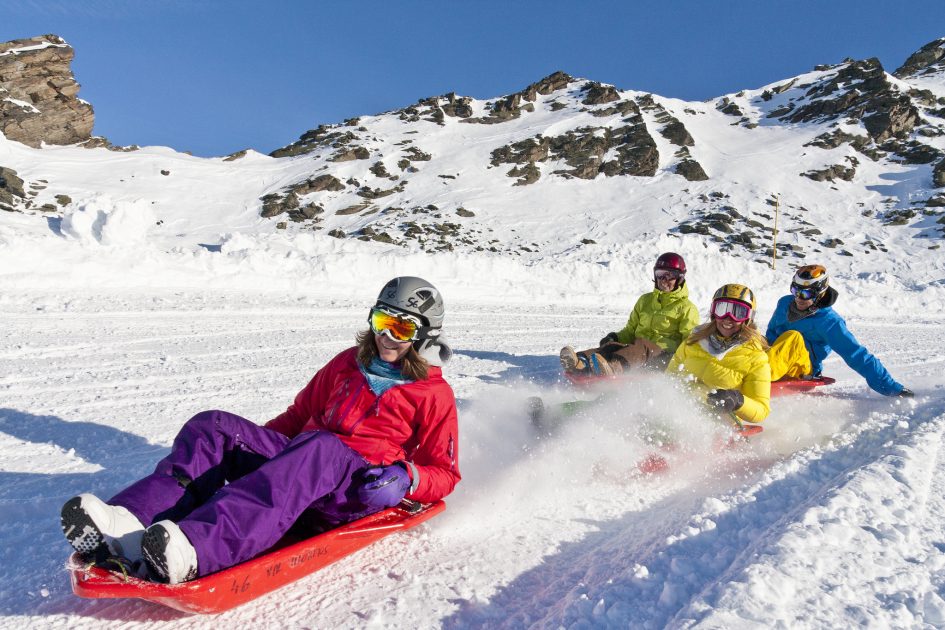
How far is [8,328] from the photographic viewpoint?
684cm

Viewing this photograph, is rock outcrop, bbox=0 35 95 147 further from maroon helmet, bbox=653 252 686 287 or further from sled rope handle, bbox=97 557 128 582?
sled rope handle, bbox=97 557 128 582

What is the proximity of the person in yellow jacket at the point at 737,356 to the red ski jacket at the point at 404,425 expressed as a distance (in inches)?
83.6

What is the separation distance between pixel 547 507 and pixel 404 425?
1.00 meters

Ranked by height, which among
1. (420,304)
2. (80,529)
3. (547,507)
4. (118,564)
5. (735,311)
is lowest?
(547,507)

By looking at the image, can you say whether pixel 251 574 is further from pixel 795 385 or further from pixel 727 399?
pixel 795 385

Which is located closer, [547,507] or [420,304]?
[420,304]

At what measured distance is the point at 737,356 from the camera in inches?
170

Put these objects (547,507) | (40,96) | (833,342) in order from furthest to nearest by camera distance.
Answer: (40,96), (833,342), (547,507)

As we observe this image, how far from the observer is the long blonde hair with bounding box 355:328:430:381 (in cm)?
295

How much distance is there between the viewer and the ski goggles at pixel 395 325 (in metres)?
2.94

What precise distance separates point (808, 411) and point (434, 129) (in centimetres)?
5894

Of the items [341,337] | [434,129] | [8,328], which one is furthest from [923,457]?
[434,129]

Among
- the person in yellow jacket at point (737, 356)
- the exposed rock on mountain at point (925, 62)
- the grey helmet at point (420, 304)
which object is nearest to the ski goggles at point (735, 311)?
the person in yellow jacket at point (737, 356)

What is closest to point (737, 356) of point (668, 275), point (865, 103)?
point (668, 275)
